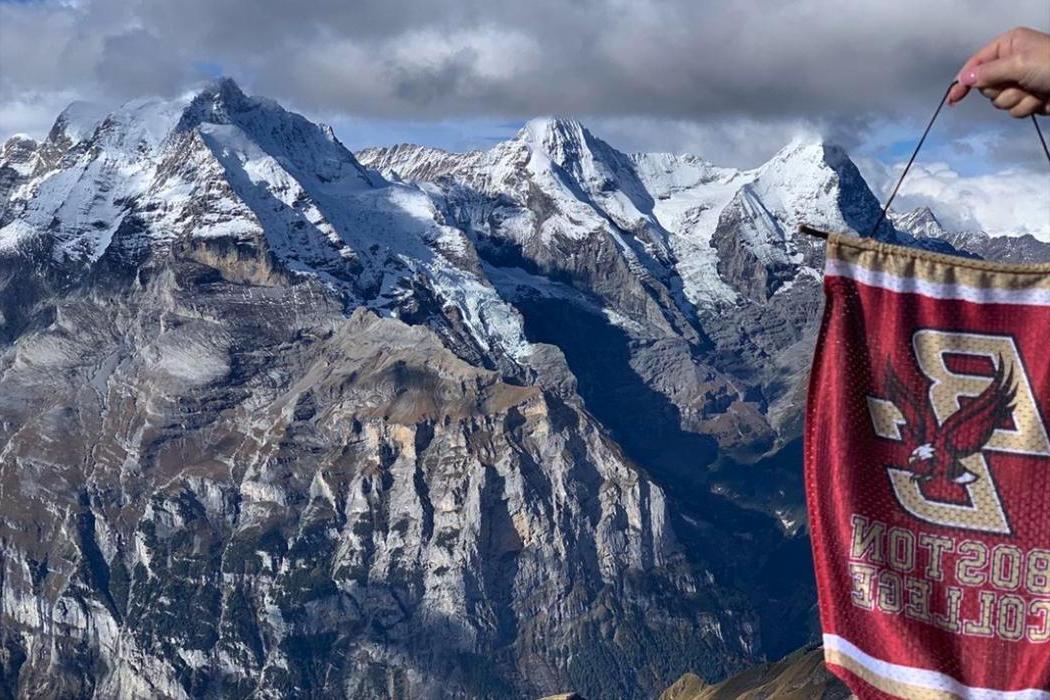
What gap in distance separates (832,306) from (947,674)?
5428mm

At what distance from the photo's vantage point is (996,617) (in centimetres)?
2411

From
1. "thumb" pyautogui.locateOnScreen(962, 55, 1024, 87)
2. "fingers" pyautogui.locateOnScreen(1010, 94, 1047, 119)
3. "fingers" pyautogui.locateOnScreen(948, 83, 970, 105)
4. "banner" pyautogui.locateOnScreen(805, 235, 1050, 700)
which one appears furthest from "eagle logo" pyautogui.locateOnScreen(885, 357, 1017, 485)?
"thumb" pyautogui.locateOnScreen(962, 55, 1024, 87)

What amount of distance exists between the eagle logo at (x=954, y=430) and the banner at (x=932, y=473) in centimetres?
2

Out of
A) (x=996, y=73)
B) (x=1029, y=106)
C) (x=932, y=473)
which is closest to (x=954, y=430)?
(x=932, y=473)

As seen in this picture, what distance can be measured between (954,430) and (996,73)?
16.9 ft

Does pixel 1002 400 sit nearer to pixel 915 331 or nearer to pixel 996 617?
pixel 915 331

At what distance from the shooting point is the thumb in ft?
71.5

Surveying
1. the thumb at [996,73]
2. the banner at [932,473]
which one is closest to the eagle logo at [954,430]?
the banner at [932,473]

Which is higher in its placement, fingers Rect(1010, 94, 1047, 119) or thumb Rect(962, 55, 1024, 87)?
thumb Rect(962, 55, 1024, 87)

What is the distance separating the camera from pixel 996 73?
21.9 meters

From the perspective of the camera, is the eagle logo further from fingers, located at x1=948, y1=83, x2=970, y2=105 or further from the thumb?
the thumb

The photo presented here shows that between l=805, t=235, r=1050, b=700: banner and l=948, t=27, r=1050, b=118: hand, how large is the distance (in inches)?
108

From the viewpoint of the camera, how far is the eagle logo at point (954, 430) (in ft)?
79.0

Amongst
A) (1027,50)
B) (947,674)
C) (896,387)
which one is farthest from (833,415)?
(1027,50)
